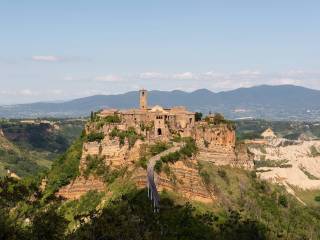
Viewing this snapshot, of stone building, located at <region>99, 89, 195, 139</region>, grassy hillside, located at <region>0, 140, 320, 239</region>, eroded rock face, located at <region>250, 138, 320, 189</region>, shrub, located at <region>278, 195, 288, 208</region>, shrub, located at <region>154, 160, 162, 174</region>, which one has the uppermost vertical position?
stone building, located at <region>99, 89, 195, 139</region>

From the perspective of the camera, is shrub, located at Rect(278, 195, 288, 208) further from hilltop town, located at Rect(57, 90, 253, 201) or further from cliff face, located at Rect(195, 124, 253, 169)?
cliff face, located at Rect(195, 124, 253, 169)

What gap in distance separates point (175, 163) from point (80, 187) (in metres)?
9.65

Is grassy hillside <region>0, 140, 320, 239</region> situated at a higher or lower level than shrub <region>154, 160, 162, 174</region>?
lower

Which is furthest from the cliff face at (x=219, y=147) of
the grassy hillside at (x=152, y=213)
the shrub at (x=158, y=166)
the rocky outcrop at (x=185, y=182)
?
the shrub at (x=158, y=166)

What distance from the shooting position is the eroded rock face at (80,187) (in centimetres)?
6184

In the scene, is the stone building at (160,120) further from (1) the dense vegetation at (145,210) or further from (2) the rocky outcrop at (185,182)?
(2) the rocky outcrop at (185,182)

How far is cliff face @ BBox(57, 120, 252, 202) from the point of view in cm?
5844

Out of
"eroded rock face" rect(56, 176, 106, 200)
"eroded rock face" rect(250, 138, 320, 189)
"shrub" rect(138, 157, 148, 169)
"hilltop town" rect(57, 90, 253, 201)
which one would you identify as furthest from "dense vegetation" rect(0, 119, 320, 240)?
"eroded rock face" rect(250, 138, 320, 189)

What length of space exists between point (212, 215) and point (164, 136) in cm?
1367

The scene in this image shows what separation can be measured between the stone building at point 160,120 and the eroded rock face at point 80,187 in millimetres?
7748

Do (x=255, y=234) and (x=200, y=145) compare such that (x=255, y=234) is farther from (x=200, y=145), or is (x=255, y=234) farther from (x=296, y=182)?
(x=296, y=182)

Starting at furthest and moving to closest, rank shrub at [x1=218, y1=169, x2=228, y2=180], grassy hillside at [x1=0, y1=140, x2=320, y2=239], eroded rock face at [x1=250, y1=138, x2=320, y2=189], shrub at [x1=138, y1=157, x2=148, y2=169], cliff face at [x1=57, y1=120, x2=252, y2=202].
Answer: eroded rock face at [x1=250, y1=138, x2=320, y2=189] → shrub at [x1=218, y1=169, x2=228, y2=180] → shrub at [x1=138, y1=157, x2=148, y2=169] → cliff face at [x1=57, y1=120, x2=252, y2=202] → grassy hillside at [x1=0, y1=140, x2=320, y2=239]

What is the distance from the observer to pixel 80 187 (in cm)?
6247

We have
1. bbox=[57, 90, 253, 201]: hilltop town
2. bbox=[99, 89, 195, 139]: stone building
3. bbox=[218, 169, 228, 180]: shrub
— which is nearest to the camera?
bbox=[57, 90, 253, 201]: hilltop town
